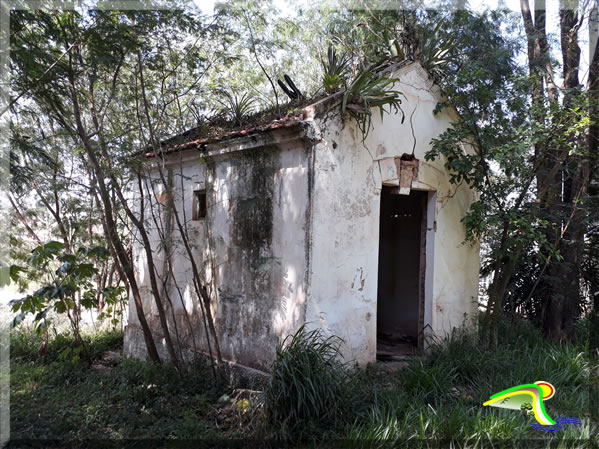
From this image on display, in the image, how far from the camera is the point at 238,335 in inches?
278

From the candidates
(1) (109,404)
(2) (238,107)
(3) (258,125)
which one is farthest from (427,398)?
(2) (238,107)

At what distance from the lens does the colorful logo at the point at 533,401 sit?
16.7 ft

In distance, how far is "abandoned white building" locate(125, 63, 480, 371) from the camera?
623cm

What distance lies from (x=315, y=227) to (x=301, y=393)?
2073 mm

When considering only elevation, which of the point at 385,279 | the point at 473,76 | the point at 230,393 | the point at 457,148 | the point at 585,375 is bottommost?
the point at 230,393

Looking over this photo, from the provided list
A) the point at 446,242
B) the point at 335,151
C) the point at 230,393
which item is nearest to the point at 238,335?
the point at 230,393

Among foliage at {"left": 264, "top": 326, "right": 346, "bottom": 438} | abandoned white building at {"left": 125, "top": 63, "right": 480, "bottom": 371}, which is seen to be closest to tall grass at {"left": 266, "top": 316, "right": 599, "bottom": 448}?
foliage at {"left": 264, "top": 326, "right": 346, "bottom": 438}

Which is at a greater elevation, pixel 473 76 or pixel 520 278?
pixel 473 76

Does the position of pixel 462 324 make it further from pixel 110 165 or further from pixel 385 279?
pixel 110 165

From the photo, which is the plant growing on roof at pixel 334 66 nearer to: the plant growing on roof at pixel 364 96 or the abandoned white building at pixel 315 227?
the plant growing on roof at pixel 364 96

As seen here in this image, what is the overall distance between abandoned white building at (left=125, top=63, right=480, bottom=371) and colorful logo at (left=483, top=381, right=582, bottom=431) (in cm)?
171

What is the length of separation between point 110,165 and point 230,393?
3542mm

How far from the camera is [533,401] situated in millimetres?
5547

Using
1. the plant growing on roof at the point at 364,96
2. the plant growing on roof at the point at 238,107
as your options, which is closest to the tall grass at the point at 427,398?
the plant growing on roof at the point at 364,96
